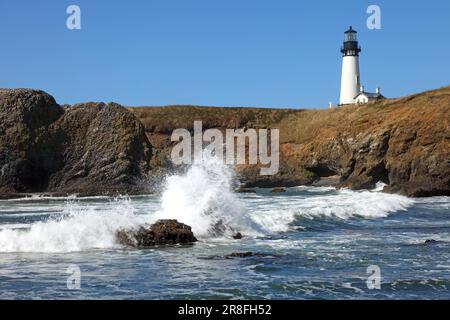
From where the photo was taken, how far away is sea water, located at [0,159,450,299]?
994 cm

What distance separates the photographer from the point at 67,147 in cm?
5075

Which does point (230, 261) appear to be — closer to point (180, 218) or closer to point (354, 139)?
point (180, 218)

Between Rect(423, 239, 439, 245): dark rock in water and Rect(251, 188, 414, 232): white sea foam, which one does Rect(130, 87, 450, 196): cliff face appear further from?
Rect(423, 239, 439, 245): dark rock in water

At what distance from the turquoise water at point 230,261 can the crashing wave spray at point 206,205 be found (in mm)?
68

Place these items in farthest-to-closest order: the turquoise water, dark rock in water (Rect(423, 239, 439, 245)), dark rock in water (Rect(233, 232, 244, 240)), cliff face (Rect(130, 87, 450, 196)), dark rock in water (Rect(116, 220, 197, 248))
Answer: cliff face (Rect(130, 87, 450, 196)), dark rock in water (Rect(233, 232, 244, 240)), dark rock in water (Rect(423, 239, 439, 245)), dark rock in water (Rect(116, 220, 197, 248)), the turquoise water

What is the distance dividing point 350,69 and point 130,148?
32982 millimetres

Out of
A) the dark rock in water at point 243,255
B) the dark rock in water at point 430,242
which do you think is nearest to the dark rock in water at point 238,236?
the dark rock in water at point 243,255

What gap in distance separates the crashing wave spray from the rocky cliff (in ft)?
69.4

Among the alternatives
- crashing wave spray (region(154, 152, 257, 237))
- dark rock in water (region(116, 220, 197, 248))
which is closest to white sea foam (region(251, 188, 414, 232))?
crashing wave spray (region(154, 152, 257, 237))

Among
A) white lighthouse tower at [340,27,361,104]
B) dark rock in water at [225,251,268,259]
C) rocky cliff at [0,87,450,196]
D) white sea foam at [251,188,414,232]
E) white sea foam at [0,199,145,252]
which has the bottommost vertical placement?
white sea foam at [251,188,414,232]

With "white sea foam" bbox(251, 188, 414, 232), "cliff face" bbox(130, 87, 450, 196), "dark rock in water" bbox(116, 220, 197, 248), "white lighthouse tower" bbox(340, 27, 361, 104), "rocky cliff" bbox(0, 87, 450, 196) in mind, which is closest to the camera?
"dark rock in water" bbox(116, 220, 197, 248)

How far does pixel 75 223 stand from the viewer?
15734mm

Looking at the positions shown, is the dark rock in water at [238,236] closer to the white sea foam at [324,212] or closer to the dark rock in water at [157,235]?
the dark rock in water at [157,235]

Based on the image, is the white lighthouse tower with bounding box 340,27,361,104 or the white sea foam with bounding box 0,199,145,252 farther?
the white lighthouse tower with bounding box 340,27,361,104
